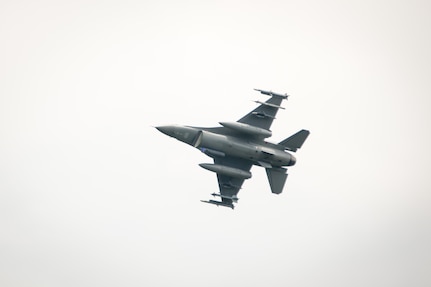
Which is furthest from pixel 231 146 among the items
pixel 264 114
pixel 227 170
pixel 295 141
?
pixel 295 141

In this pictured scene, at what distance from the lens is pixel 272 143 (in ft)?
Answer: 316

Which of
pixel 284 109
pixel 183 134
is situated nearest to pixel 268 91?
pixel 284 109

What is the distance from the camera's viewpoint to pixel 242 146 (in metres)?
94.5

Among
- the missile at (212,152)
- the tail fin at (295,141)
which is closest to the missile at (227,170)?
the missile at (212,152)

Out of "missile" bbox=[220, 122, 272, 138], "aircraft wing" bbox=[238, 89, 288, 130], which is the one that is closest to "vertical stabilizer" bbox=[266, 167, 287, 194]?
"missile" bbox=[220, 122, 272, 138]

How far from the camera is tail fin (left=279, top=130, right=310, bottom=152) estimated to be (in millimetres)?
96500

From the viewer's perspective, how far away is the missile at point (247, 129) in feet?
306

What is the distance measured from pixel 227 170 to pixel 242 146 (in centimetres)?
284

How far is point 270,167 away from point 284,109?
5.56 meters

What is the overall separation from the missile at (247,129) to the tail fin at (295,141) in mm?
2321

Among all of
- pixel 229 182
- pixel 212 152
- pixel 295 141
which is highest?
pixel 295 141

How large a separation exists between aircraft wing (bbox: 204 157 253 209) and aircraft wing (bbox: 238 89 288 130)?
12.1 feet

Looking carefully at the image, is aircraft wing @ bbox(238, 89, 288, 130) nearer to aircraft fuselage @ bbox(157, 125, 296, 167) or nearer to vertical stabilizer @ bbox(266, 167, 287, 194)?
aircraft fuselage @ bbox(157, 125, 296, 167)

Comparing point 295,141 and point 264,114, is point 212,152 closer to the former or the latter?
point 264,114
